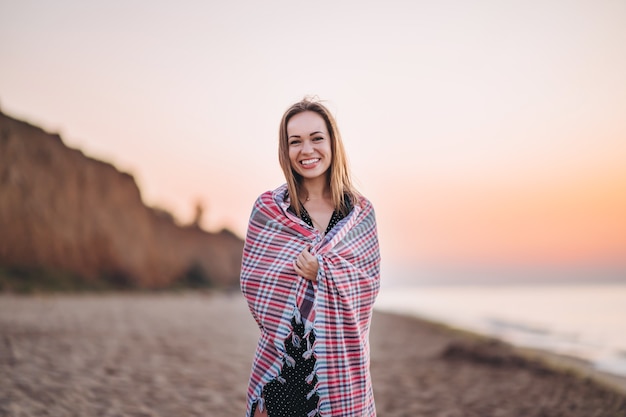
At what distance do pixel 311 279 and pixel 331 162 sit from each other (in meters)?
0.56

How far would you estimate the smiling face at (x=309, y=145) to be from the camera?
2.30 metres

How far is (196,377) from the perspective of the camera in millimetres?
5918

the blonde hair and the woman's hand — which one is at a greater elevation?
the blonde hair

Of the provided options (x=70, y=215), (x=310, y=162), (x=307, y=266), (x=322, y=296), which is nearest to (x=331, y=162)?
(x=310, y=162)

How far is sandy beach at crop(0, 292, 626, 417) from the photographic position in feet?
15.0

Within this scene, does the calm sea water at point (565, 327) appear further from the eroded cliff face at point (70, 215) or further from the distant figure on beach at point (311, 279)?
the eroded cliff face at point (70, 215)

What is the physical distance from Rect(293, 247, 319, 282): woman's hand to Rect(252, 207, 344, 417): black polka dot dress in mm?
63

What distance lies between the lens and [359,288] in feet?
7.29

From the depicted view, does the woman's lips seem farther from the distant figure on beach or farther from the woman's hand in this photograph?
the woman's hand

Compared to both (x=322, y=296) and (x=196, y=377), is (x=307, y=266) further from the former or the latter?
(x=196, y=377)

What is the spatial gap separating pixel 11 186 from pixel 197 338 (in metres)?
14.7

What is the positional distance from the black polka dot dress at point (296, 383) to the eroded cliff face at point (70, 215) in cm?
1993

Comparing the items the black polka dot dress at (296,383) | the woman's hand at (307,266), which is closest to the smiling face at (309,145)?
the woman's hand at (307,266)

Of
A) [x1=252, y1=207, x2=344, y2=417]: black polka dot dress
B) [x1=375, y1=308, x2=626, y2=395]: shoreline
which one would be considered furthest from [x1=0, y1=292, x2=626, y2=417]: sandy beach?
[x1=252, y1=207, x2=344, y2=417]: black polka dot dress
